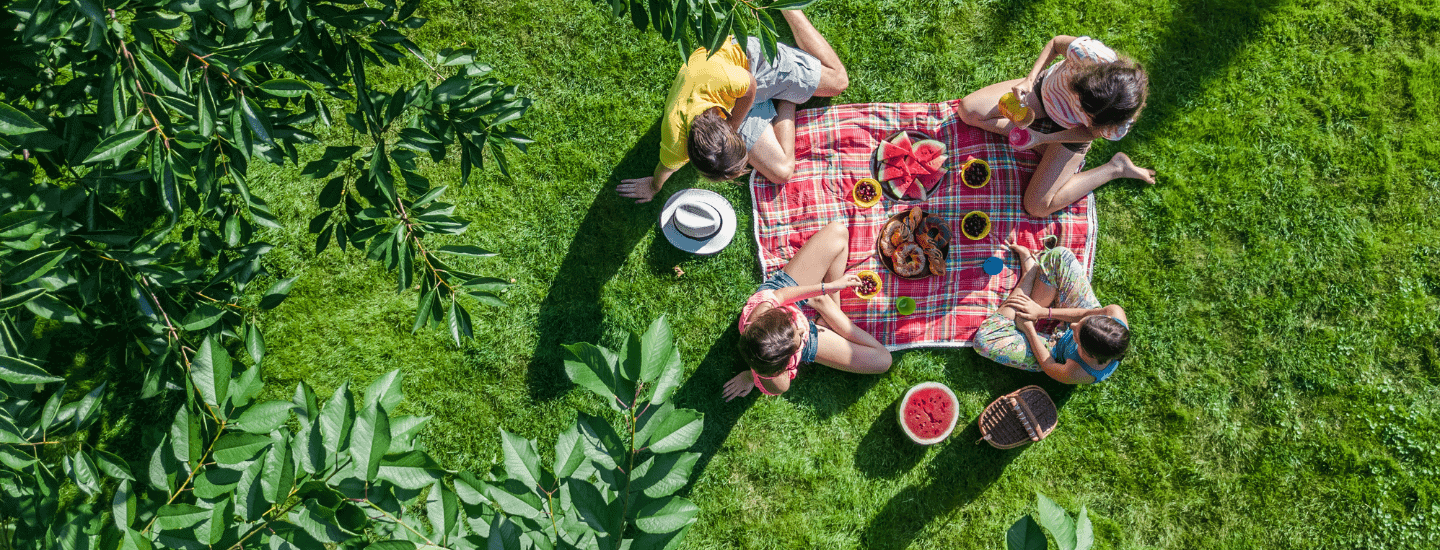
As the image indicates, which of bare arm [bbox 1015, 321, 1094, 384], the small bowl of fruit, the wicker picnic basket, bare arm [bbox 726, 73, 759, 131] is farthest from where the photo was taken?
the small bowl of fruit

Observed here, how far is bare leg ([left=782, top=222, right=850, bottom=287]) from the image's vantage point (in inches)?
171

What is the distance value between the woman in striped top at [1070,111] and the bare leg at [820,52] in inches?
31.1

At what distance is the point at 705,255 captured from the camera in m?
4.62

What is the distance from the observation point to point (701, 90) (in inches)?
156

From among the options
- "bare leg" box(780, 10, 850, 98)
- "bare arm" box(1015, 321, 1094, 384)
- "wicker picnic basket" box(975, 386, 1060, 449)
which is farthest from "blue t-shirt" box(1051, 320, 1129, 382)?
"bare leg" box(780, 10, 850, 98)

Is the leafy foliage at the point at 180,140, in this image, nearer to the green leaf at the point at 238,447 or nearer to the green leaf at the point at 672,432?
the green leaf at the point at 238,447

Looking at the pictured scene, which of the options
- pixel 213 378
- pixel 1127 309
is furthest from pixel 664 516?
pixel 1127 309

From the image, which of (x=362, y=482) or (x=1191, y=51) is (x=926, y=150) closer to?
(x=1191, y=51)

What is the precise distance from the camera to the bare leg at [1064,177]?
4.34 m

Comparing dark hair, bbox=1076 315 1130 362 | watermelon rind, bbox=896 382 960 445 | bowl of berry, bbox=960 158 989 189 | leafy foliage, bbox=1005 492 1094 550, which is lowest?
watermelon rind, bbox=896 382 960 445

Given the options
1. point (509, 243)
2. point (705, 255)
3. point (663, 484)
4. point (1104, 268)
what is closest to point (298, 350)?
point (509, 243)

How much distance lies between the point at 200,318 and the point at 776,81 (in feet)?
9.79

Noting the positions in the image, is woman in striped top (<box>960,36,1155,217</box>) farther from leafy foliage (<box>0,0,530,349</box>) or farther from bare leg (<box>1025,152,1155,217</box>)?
leafy foliage (<box>0,0,530,349</box>)

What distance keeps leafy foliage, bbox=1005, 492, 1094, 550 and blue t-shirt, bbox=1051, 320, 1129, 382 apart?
9.74 feet
